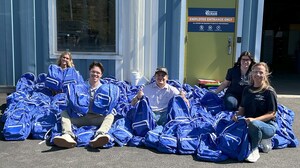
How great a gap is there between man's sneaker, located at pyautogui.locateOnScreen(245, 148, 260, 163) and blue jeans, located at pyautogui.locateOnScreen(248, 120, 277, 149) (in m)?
0.05

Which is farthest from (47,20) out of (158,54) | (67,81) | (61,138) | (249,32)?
(249,32)

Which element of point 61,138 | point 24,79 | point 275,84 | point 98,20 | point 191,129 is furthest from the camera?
point 275,84

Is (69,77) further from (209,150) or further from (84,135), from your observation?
(209,150)

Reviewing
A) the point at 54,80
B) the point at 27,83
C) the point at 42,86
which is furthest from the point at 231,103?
the point at 27,83

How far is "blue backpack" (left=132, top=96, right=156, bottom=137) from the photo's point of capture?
4.84 metres

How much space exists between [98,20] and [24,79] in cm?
185

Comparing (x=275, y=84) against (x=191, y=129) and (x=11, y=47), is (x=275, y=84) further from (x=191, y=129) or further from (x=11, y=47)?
(x=11, y=47)

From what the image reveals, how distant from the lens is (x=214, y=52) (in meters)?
7.73

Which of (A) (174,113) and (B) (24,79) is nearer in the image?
(A) (174,113)

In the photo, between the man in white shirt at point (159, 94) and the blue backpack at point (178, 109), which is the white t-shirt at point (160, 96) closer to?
the man in white shirt at point (159, 94)

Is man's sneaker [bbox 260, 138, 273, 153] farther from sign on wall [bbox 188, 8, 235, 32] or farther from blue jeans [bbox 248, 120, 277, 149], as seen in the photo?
sign on wall [bbox 188, 8, 235, 32]

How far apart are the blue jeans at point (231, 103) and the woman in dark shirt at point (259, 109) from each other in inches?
44.0

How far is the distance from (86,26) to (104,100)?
3.11 metres

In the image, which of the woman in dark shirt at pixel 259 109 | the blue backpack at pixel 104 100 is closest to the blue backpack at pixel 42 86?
the blue backpack at pixel 104 100
